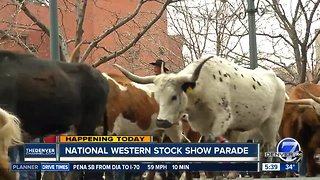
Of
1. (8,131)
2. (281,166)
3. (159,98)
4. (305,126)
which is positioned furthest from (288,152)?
(305,126)

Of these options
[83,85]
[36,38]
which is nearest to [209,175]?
[83,85]

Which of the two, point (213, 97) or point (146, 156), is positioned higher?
point (213, 97)

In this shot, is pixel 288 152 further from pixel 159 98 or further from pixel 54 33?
pixel 54 33

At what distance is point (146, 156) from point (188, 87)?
5.64 feet

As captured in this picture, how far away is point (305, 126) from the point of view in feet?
32.2

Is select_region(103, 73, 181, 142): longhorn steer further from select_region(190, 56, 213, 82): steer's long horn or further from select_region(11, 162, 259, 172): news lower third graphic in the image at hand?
select_region(11, 162, 259, 172): news lower third graphic

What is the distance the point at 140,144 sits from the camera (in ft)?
17.6

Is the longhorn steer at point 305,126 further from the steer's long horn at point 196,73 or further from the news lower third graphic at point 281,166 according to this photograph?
the news lower third graphic at point 281,166

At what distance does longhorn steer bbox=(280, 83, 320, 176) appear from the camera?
31.2 feet

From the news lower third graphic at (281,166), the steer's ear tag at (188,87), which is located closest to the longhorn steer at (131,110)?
the steer's ear tag at (188,87)

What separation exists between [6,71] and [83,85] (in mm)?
1042

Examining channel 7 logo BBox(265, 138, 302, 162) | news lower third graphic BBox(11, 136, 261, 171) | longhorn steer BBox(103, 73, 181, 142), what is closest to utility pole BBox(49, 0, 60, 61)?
longhorn steer BBox(103, 73, 181, 142)

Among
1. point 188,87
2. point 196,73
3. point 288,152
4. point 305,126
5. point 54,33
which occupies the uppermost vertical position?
point 54,33

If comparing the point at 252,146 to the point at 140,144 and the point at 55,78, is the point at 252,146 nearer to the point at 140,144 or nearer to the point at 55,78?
the point at 140,144
